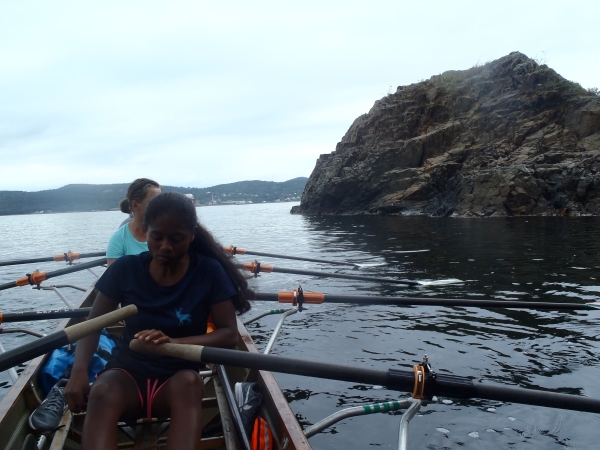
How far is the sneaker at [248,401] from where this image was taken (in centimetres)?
307

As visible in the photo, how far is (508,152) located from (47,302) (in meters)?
36.5

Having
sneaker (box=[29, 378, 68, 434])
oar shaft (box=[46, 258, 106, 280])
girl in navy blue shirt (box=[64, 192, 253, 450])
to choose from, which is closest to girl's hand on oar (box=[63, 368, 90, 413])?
girl in navy blue shirt (box=[64, 192, 253, 450])

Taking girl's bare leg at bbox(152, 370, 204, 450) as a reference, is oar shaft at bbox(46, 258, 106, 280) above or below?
above

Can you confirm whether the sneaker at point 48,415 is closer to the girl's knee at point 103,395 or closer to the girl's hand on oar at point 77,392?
the girl's hand on oar at point 77,392

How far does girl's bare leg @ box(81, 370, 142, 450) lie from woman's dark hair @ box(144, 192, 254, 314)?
2.57ft

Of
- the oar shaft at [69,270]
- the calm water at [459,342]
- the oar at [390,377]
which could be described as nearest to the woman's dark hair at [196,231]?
the oar at [390,377]

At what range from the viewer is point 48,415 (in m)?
3.08

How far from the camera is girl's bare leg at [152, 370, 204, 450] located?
7.41 ft

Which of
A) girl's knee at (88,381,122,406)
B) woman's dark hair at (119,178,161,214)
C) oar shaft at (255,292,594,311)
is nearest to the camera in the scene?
girl's knee at (88,381,122,406)

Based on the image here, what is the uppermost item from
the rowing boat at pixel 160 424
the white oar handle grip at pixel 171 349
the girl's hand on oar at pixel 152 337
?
the girl's hand on oar at pixel 152 337

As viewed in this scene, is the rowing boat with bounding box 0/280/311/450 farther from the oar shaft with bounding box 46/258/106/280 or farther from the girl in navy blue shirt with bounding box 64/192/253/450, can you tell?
the oar shaft with bounding box 46/258/106/280

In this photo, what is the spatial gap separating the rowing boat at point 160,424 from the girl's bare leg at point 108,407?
506mm

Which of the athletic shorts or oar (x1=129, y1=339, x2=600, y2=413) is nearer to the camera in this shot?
oar (x1=129, y1=339, x2=600, y2=413)

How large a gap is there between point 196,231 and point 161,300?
59 centimetres
